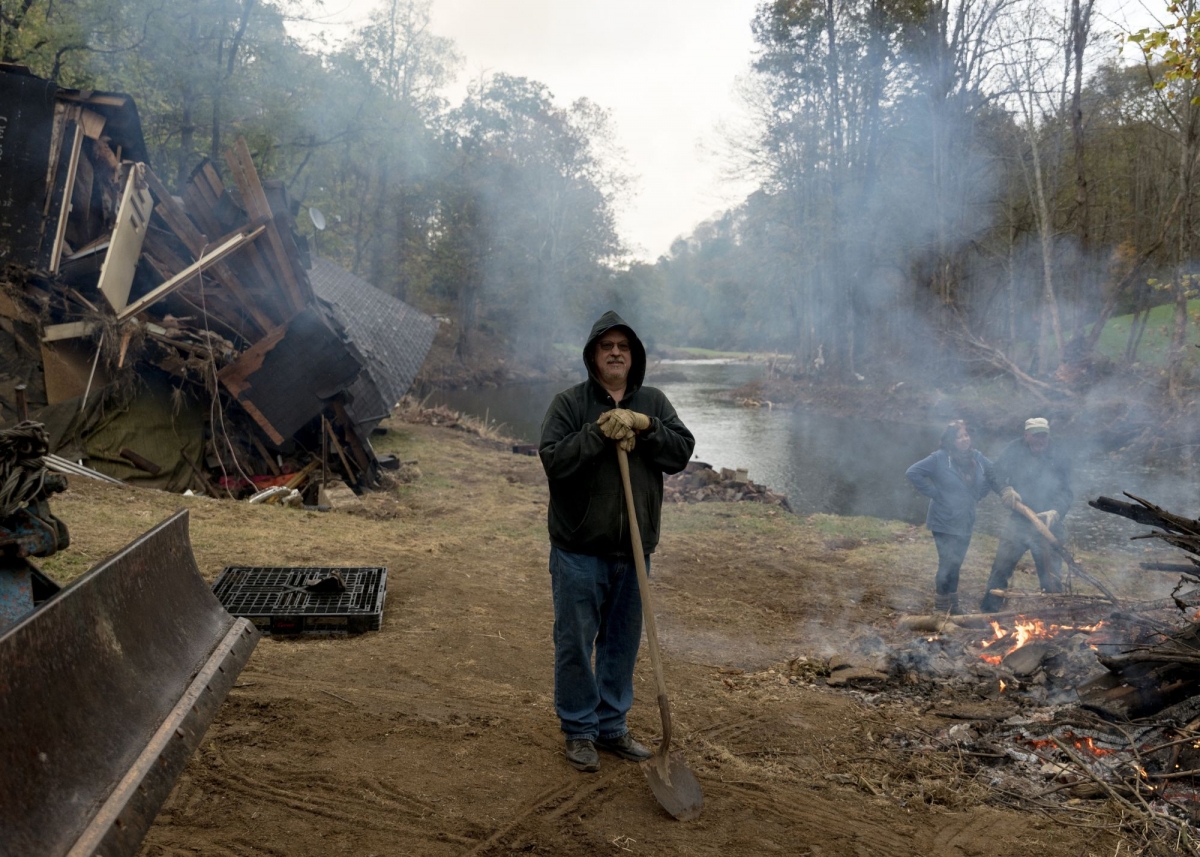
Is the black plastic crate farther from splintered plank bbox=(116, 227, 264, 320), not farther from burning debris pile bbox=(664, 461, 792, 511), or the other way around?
burning debris pile bbox=(664, 461, 792, 511)

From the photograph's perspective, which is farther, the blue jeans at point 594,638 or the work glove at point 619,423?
the blue jeans at point 594,638

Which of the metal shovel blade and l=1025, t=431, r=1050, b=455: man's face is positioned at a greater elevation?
l=1025, t=431, r=1050, b=455: man's face

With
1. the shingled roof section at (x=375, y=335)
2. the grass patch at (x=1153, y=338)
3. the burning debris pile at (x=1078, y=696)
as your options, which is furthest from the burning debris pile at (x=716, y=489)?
the grass patch at (x=1153, y=338)

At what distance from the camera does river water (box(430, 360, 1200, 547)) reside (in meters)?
13.8

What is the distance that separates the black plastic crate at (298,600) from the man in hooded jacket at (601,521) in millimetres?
2229

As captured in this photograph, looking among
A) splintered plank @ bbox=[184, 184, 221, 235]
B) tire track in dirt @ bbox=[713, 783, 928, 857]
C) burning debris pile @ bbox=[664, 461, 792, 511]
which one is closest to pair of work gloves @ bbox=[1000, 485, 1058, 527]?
tire track in dirt @ bbox=[713, 783, 928, 857]

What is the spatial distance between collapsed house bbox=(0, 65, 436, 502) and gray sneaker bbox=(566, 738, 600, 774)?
8.31m

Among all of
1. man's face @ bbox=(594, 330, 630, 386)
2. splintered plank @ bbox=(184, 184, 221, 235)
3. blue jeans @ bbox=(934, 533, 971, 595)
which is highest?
splintered plank @ bbox=(184, 184, 221, 235)

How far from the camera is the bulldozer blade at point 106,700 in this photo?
203 centimetres

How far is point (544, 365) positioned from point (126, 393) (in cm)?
3434

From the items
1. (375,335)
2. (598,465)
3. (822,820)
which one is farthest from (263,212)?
(822,820)

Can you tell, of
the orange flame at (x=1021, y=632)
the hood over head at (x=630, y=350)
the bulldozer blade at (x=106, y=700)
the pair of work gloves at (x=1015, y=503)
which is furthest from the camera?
the pair of work gloves at (x=1015, y=503)

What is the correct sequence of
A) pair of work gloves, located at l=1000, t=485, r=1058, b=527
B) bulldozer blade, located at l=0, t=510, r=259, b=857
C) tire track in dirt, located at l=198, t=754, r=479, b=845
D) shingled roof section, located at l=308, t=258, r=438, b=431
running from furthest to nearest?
1. shingled roof section, located at l=308, t=258, r=438, b=431
2. pair of work gloves, located at l=1000, t=485, r=1058, b=527
3. tire track in dirt, located at l=198, t=754, r=479, b=845
4. bulldozer blade, located at l=0, t=510, r=259, b=857

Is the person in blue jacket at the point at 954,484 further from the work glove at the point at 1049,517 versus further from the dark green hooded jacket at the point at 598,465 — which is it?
the dark green hooded jacket at the point at 598,465
